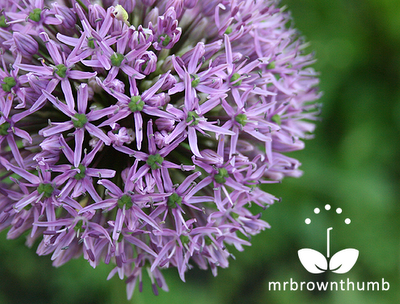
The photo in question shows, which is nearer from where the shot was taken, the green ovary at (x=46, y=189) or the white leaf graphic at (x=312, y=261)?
the green ovary at (x=46, y=189)

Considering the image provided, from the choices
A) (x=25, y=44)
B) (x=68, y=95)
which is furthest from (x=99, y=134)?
(x=25, y=44)

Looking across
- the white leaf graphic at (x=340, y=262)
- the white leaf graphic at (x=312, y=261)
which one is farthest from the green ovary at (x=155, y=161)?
the white leaf graphic at (x=340, y=262)

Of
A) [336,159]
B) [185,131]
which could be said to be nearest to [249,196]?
[185,131]

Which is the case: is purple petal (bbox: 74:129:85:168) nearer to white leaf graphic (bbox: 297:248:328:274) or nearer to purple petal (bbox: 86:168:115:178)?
purple petal (bbox: 86:168:115:178)

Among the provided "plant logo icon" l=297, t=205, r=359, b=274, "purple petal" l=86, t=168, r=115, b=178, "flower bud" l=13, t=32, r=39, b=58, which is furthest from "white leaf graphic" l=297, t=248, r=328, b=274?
"flower bud" l=13, t=32, r=39, b=58

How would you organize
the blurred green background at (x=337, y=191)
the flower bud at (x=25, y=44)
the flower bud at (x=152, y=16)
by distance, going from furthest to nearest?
the blurred green background at (x=337, y=191), the flower bud at (x=152, y=16), the flower bud at (x=25, y=44)

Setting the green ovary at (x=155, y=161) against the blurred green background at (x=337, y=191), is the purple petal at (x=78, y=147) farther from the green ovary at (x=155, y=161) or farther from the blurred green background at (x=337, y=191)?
the blurred green background at (x=337, y=191)

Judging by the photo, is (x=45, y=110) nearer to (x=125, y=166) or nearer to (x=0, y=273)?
(x=125, y=166)

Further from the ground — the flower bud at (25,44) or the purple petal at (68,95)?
the flower bud at (25,44)
